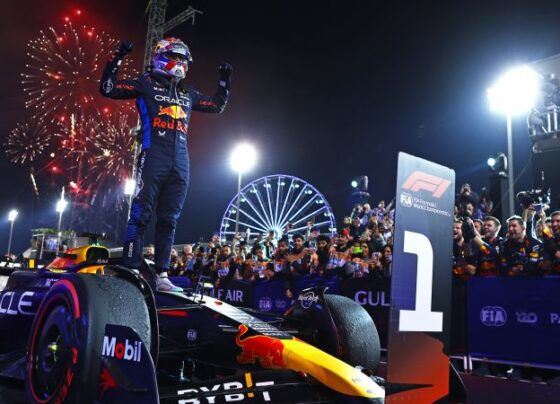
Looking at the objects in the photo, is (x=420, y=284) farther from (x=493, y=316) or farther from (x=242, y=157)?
(x=242, y=157)

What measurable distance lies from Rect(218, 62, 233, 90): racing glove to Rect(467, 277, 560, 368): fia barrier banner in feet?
15.1

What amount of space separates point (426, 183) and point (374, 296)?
6.04 m

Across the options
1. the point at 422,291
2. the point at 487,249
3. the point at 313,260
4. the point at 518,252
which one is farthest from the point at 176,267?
the point at 422,291

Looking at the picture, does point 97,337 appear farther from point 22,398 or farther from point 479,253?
point 479,253

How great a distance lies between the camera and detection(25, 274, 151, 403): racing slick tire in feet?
9.18

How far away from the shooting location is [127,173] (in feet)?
83.2

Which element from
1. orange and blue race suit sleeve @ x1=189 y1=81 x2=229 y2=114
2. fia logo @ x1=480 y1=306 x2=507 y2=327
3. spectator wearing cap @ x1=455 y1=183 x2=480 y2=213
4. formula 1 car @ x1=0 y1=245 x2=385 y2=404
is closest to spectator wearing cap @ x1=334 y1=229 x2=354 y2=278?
fia logo @ x1=480 y1=306 x2=507 y2=327

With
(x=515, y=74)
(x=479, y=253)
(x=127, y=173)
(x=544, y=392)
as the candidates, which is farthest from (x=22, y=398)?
(x=127, y=173)

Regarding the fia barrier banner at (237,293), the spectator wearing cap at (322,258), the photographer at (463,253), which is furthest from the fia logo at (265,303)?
the photographer at (463,253)

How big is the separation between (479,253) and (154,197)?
547cm

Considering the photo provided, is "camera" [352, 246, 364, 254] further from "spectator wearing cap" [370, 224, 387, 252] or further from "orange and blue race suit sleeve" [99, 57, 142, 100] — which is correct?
"orange and blue race suit sleeve" [99, 57, 142, 100]

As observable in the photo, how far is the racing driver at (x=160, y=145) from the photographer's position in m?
4.24

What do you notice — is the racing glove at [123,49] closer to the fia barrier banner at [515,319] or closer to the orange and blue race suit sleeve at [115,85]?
the orange and blue race suit sleeve at [115,85]

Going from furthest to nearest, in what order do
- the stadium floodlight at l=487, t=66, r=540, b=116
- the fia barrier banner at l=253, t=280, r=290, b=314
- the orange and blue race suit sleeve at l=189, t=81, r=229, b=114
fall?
the stadium floodlight at l=487, t=66, r=540, b=116 < the fia barrier banner at l=253, t=280, r=290, b=314 < the orange and blue race suit sleeve at l=189, t=81, r=229, b=114
